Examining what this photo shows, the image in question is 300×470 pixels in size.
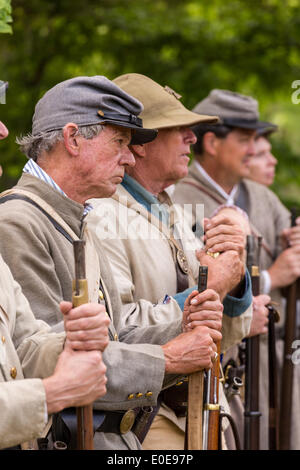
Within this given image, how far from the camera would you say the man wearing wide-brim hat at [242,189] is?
6465 millimetres

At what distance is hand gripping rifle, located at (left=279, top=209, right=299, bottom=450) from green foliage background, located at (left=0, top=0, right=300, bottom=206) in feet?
7.19

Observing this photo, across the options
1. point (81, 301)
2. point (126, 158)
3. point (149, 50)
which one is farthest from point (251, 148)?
point (81, 301)

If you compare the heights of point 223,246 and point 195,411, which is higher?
point 223,246

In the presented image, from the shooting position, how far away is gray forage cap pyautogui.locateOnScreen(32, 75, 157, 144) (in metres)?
3.70

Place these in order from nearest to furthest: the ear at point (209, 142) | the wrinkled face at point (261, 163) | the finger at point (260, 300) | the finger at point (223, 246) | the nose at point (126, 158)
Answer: the nose at point (126, 158)
the finger at point (223, 246)
the finger at point (260, 300)
the ear at point (209, 142)
the wrinkled face at point (261, 163)

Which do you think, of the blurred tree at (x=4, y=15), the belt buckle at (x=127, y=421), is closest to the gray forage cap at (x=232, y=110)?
the blurred tree at (x=4, y=15)

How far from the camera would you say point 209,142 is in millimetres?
6590

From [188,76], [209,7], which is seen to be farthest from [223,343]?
[209,7]

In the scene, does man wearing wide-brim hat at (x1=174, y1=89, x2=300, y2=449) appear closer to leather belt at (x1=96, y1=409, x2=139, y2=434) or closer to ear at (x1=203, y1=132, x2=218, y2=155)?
ear at (x1=203, y1=132, x2=218, y2=155)

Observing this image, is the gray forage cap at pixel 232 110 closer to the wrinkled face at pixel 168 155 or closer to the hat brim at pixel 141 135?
the wrinkled face at pixel 168 155

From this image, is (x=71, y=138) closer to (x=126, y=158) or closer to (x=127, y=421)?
(x=126, y=158)

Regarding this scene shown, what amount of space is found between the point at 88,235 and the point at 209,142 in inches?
117

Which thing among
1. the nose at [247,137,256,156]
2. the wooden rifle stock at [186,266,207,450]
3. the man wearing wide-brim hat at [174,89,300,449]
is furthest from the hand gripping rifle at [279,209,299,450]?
the wooden rifle stock at [186,266,207,450]

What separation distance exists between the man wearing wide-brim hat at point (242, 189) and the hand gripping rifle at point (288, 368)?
83 mm
